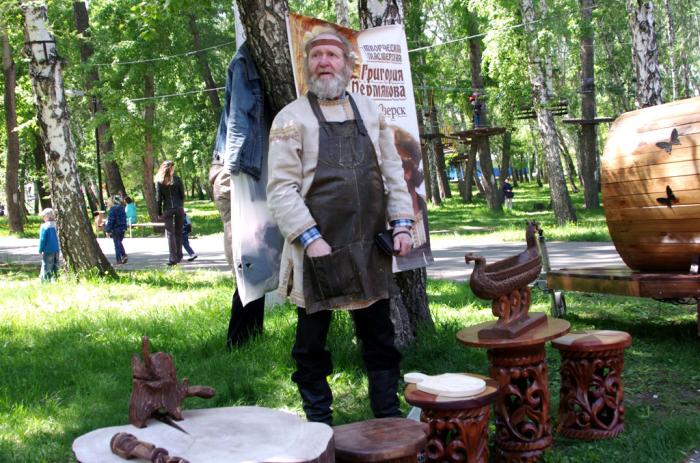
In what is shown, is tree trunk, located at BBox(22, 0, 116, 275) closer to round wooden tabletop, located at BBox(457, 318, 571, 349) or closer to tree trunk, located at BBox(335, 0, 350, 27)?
tree trunk, located at BBox(335, 0, 350, 27)

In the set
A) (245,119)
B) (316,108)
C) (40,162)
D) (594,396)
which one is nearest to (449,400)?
(594,396)

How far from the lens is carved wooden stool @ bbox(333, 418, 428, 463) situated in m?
3.08

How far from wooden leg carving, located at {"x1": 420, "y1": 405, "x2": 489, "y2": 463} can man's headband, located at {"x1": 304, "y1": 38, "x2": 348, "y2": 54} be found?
1793 millimetres

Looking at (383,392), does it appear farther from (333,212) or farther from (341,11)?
(341,11)

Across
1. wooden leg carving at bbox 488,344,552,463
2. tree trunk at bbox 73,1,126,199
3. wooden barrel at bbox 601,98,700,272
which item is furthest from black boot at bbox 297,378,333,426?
tree trunk at bbox 73,1,126,199

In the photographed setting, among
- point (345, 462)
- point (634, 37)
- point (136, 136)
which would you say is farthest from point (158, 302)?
point (136, 136)

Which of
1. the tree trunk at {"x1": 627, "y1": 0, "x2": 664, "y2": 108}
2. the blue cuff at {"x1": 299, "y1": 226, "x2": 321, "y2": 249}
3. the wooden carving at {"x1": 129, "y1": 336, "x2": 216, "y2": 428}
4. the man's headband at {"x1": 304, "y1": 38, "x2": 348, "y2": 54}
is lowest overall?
the wooden carving at {"x1": 129, "y1": 336, "x2": 216, "y2": 428}

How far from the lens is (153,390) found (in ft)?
9.50

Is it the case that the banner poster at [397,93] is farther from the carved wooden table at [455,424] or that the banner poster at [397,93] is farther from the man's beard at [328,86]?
the carved wooden table at [455,424]

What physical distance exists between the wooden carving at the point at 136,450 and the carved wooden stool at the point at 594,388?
251 cm

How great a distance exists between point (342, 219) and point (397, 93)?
83.0 inches

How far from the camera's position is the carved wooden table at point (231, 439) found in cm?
265

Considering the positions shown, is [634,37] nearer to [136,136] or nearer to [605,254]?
[605,254]

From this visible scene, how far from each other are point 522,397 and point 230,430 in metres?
1.69
